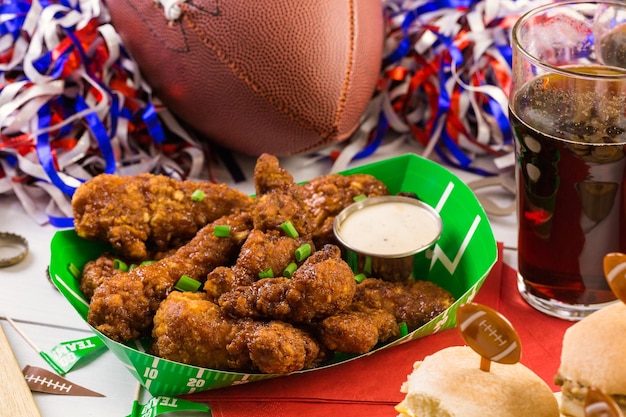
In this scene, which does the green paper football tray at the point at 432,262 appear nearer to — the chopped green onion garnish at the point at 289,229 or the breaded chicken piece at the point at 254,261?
the breaded chicken piece at the point at 254,261

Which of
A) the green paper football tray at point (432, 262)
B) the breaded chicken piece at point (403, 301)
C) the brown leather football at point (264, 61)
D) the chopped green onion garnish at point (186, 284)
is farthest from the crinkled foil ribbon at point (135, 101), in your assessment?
the breaded chicken piece at point (403, 301)

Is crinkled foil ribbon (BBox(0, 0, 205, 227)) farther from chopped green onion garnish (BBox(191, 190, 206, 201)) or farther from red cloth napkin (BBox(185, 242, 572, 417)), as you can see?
red cloth napkin (BBox(185, 242, 572, 417))

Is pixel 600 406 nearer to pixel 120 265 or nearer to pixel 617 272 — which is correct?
pixel 617 272

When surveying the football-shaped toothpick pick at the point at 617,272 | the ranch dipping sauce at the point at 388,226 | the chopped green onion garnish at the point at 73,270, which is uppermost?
the football-shaped toothpick pick at the point at 617,272

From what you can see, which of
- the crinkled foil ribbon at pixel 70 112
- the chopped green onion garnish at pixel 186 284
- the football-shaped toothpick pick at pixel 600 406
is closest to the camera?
the football-shaped toothpick pick at pixel 600 406

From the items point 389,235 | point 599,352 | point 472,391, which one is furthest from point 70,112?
point 599,352

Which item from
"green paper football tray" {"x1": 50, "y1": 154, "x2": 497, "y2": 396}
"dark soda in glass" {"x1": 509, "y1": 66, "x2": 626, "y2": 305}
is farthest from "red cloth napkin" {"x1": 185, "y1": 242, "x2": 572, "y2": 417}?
"dark soda in glass" {"x1": 509, "y1": 66, "x2": 626, "y2": 305}
